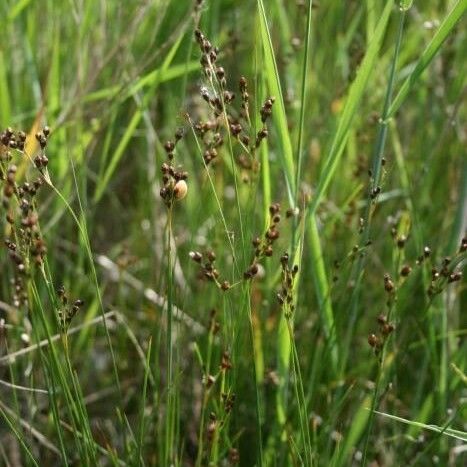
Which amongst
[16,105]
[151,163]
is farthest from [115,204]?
[16,105]

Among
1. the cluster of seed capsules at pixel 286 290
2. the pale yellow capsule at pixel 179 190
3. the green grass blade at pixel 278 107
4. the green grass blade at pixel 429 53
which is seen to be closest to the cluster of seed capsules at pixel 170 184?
the pale yellow capsule at pixel 179 190

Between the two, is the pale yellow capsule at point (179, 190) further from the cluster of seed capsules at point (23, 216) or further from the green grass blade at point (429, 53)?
the green grass blade at point (429, 53)

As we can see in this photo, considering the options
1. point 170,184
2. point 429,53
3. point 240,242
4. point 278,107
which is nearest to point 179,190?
point 170,184

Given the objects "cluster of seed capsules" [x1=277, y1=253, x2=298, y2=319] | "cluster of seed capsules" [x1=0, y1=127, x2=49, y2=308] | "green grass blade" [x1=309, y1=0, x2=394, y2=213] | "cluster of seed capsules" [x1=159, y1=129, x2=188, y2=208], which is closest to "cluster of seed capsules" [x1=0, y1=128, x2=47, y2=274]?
"cluster of seed capsules" [x1=0, y1=127, x2=49, y2=308]

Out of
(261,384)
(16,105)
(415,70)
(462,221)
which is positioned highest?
(415,70)

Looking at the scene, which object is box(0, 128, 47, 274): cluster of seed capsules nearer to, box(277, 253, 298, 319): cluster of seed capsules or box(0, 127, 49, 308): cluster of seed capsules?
box(0, 127, 49, 308): cluster of seed capsules

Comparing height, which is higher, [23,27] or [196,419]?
[23,27]

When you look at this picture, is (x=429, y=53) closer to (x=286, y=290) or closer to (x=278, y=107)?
(x=278, y=107)

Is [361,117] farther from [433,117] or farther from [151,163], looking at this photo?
[151,163]

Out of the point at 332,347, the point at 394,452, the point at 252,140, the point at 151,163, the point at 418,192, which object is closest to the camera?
the point at 252,140
